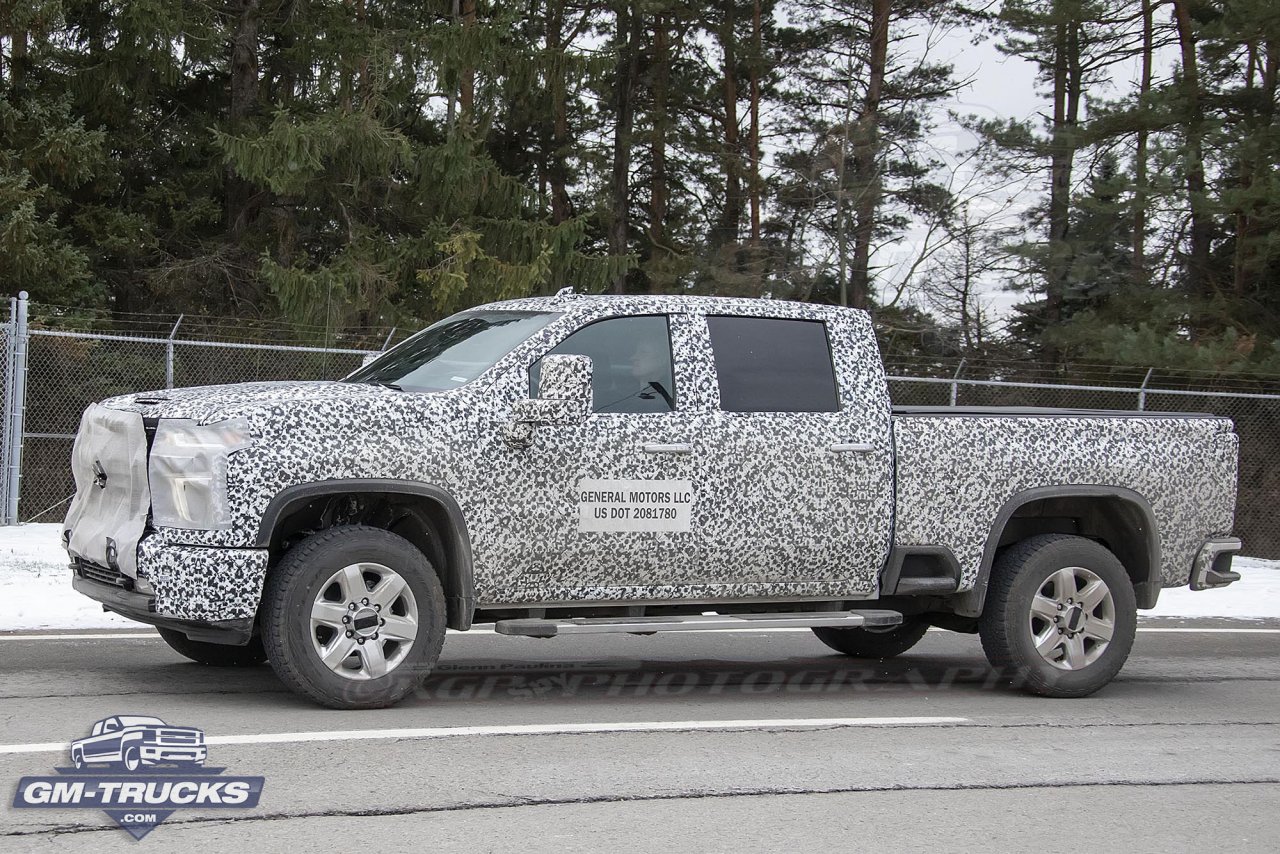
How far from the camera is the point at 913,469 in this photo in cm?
760

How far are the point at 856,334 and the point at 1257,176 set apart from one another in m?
17.2

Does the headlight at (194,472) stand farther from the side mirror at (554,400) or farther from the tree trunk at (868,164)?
the tree trunk at (868,164)

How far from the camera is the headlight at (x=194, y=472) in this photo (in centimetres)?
613

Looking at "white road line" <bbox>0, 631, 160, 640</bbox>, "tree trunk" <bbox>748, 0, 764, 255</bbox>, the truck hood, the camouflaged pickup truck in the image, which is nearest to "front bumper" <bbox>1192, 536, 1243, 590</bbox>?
the camouflaged pickup truck

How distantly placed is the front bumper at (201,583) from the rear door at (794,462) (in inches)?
87.1

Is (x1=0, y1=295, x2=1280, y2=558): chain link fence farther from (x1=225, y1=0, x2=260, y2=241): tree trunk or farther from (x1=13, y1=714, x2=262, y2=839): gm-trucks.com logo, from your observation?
(x1=13, y1=714, x2=262, y2=839): gm-trucks.com logo

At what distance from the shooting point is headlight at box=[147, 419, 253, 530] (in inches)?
241

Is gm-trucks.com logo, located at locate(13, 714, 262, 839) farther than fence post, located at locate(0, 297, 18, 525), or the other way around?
fence post, located at locate(0, 297, 18, 525)

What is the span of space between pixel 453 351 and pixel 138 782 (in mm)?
2846

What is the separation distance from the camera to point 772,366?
7.50 meters

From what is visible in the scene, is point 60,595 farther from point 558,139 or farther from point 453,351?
point 558,139

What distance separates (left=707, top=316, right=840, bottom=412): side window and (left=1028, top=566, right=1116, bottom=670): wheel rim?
169 cm

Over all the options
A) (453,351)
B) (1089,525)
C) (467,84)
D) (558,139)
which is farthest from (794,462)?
(558,139)

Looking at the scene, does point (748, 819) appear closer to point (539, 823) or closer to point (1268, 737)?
point (539, 823)
